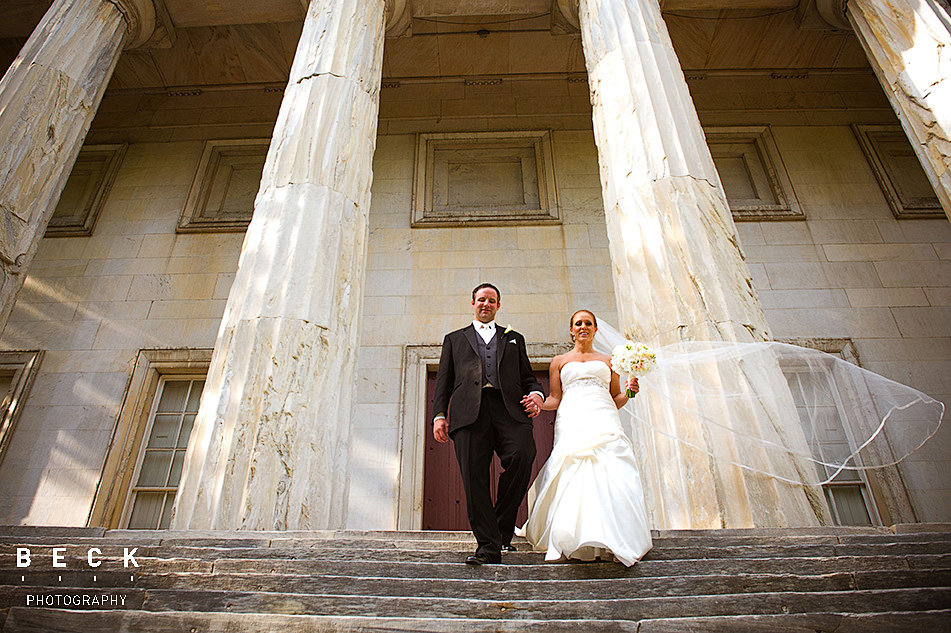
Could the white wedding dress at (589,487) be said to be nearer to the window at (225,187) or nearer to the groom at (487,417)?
the groom at (487,417)

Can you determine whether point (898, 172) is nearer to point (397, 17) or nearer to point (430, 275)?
point (430, 275)

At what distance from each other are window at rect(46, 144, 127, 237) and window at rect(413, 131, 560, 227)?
5.56 meters

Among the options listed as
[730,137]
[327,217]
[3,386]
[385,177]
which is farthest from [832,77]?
[3,386]

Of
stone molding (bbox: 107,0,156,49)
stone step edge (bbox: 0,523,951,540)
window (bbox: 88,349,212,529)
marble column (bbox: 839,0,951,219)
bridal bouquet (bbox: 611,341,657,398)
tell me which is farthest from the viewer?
stone molding (bbox: 107,0,156,49)

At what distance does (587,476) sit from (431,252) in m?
6.80

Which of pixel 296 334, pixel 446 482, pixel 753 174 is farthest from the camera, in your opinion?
pixel 753 174

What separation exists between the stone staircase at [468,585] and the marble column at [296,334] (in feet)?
1.98

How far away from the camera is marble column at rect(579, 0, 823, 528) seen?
4.29 meters

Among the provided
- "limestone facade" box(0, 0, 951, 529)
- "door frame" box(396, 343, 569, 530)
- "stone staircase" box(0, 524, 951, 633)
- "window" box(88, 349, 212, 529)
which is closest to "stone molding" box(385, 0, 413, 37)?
"limestone facade" box(0, 0, 951, 529)

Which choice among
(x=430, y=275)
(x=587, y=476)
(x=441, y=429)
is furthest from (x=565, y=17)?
(x=587, y=476)

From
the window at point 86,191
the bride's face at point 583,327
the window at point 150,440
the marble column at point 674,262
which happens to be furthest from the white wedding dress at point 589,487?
the window at point 86,191

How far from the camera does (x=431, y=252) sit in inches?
390

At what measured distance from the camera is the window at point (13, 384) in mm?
8352

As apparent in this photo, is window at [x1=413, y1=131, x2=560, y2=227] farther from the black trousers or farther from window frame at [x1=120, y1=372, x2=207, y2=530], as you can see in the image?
the black trousers
